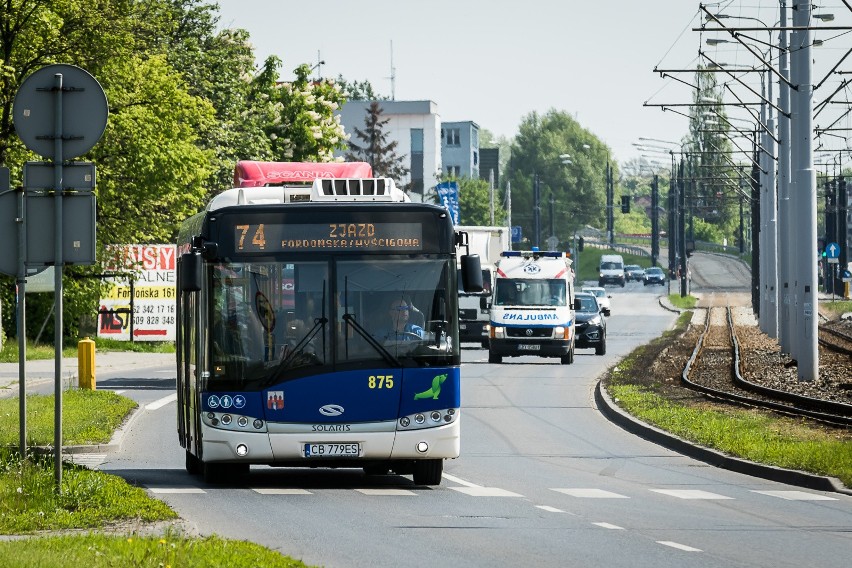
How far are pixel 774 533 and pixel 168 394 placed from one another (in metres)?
22.2

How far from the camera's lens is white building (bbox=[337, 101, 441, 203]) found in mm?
175500

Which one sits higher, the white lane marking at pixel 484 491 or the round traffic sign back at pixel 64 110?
the round traffic sign back at pixel 64 110

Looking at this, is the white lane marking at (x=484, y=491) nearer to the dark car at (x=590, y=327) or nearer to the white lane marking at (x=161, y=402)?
the white lane marking at (x=161, y=402)

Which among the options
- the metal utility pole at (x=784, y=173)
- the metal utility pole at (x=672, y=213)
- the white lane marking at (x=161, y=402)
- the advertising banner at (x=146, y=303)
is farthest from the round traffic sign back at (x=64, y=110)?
the metal utility pole at (x=672, y=213)

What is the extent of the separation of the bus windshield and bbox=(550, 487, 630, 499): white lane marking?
1.65m

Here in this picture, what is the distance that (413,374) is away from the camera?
634 inches

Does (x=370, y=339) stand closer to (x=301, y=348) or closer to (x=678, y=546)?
(x=301, y=348)

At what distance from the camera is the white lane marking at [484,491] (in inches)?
634

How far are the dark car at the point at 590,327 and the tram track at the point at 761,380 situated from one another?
9.44ft

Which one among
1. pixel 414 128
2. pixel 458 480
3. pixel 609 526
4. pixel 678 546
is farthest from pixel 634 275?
pixel 678 546

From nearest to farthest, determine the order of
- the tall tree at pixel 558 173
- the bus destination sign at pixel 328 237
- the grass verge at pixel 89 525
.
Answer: the grass verge at pixel 89 525
the bus destination sign at pixel 328 237
the tall tree at pixel 558 173

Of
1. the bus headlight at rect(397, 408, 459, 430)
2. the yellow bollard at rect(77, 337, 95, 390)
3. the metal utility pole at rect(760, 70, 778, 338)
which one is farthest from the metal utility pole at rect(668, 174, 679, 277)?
the bus headlight at rect(397, 408, 459, 430)

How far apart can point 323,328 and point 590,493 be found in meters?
2.87

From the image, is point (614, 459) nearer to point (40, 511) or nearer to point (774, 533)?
point (774, 533)
